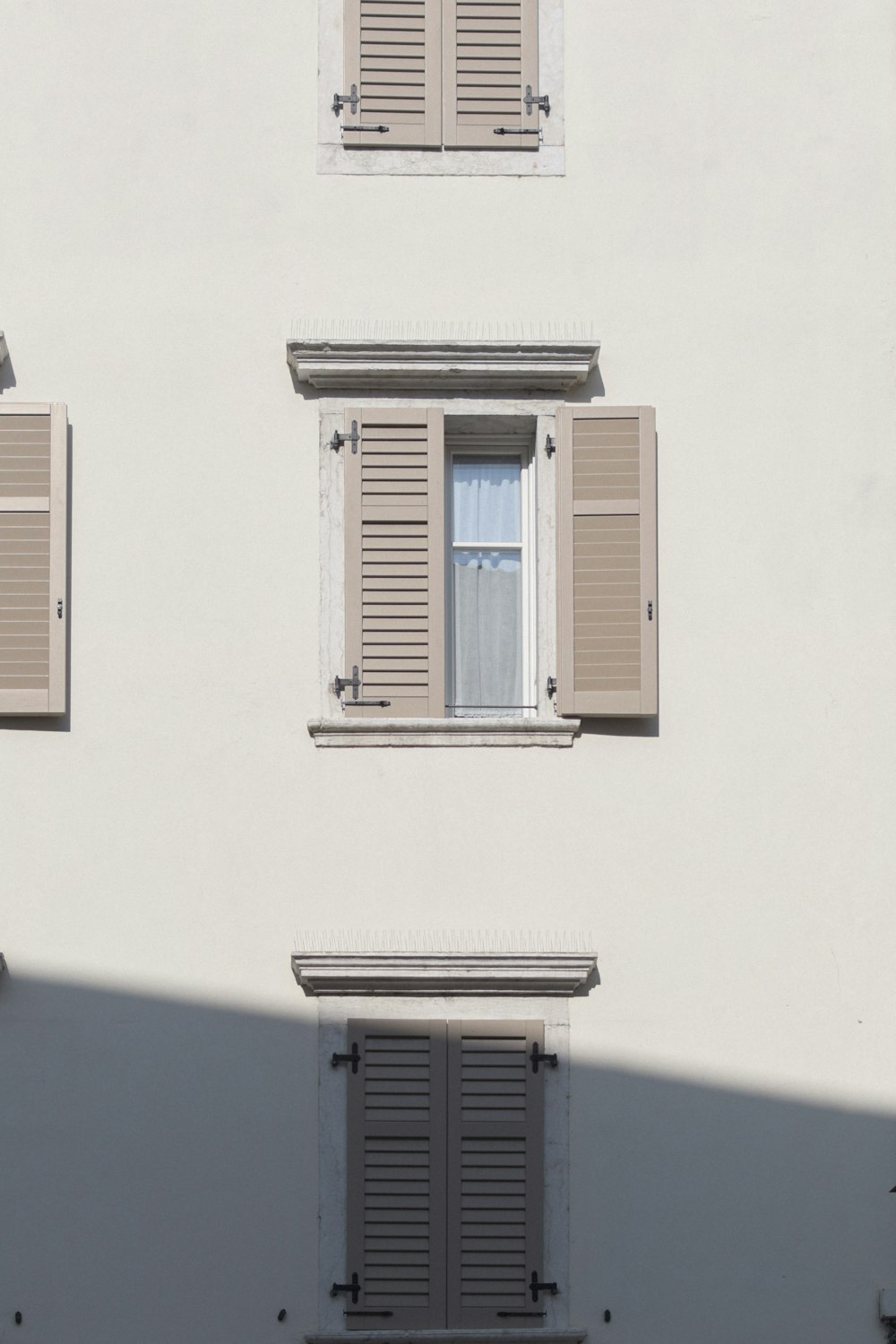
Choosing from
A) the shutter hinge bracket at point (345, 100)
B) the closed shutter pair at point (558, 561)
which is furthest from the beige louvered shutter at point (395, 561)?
the shutter hinge bracket at point (345, 100)

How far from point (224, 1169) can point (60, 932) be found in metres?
1.23

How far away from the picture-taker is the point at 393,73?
29.1 feet

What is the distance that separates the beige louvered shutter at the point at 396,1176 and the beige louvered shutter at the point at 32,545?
2124mm

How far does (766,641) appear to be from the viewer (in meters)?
8.58

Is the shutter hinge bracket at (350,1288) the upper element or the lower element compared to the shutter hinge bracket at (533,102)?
lower

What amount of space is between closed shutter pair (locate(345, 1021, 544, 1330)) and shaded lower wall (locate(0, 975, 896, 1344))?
0.68 ft

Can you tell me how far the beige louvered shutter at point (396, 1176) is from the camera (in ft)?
26.7

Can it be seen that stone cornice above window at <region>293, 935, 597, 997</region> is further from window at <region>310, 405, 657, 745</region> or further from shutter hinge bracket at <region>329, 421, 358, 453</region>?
shutter hinge bracket at <region>329, 421, 358, 453</region>

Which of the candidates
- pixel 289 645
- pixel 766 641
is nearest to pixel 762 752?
pixel 766 641

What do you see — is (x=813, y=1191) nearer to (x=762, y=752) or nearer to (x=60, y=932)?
(x=762, y=752)

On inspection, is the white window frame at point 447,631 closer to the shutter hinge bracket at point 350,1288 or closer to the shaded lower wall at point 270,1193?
the shaded lower wall at point 270,1193

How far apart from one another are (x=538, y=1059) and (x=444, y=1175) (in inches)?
25.2

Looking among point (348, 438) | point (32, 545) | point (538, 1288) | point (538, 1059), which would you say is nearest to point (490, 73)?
point (348, 438)

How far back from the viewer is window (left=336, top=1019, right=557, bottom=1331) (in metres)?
8.15
